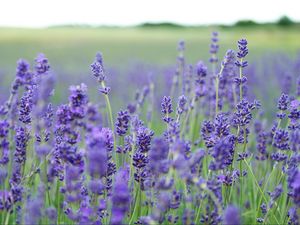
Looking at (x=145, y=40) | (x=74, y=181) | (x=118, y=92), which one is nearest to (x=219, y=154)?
(x=74, y=181)

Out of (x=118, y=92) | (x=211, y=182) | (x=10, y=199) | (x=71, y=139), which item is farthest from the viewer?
(x=118, y=92)

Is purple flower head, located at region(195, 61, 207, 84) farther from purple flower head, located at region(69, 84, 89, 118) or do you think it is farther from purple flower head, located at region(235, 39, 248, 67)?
purple flower head, located at region(69, 84, 89, 118)

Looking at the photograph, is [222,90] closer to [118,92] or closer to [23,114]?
[23,114]

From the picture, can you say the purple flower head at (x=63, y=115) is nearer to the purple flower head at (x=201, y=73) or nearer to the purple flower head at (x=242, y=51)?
the purple flower head at (x=242, y=51)

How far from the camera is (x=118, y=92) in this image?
8133mm

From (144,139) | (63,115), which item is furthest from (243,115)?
(63,115)

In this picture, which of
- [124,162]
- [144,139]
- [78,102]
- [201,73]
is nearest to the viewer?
[78,102]

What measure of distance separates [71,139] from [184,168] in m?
0.38

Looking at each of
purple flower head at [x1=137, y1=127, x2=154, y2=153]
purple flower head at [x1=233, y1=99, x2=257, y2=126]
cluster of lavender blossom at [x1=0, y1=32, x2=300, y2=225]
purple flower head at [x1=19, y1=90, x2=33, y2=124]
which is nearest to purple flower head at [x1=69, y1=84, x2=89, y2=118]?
cluster of lavender blossom at [x1=0, y1=32, x2=300, y2=225]

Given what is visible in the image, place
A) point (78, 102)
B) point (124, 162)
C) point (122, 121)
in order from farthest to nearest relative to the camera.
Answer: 1. point (124, 162)
2. point (122, 121)
3. point (78, 102)

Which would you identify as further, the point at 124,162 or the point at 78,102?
the point at 124,162

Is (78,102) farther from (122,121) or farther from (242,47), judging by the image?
(242,47)

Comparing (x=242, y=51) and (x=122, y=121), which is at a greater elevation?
(x=242, y=51)

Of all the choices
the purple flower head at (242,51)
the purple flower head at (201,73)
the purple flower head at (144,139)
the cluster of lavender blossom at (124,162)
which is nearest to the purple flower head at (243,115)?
the cluster of lavender blossom at (124,162)
